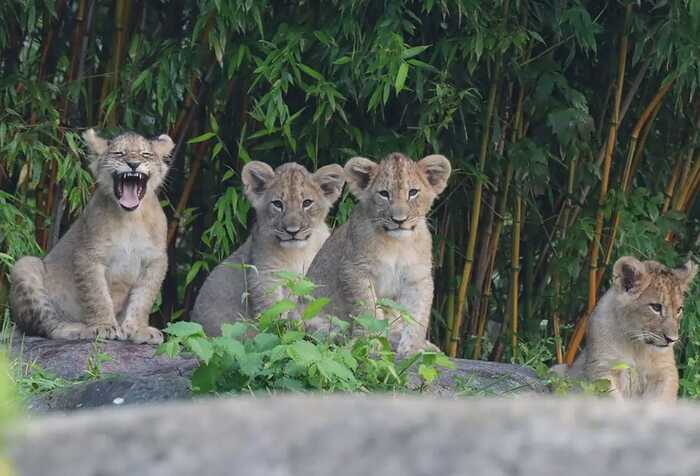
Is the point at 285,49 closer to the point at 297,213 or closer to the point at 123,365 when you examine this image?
the point at 297,213

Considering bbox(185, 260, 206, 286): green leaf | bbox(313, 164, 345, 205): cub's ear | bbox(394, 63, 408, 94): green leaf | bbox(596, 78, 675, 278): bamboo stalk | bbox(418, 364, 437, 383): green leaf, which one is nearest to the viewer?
bbox(418, 364, 437, 383): green leaf

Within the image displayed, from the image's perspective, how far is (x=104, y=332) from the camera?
7.81 m

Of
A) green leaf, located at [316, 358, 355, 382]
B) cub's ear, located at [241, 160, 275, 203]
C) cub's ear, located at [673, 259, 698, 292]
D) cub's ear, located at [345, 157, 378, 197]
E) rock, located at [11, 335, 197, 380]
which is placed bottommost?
rock, located at [11, 335, 197, 380]

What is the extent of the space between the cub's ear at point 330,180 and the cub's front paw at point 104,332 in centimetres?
146

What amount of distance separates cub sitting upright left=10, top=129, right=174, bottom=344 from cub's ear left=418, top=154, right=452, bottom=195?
163cm

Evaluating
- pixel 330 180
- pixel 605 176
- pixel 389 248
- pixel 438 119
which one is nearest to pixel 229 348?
pixel 389 248

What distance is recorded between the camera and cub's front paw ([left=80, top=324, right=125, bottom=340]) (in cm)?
781

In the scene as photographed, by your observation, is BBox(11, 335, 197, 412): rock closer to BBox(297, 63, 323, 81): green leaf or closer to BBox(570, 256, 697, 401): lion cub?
BBox(297, 63, 323, 81): green leaf

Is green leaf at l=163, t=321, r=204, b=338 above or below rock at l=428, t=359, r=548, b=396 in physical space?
above

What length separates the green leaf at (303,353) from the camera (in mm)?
5348

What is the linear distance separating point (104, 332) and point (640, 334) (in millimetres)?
3073

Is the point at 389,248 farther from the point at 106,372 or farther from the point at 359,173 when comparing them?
the point at 106,372

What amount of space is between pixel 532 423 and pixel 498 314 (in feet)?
24.7

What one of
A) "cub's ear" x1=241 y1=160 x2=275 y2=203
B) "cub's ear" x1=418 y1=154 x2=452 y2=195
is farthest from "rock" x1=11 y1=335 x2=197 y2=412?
"cub's ear" x1=418 y1=154 x2=452 y2=195
